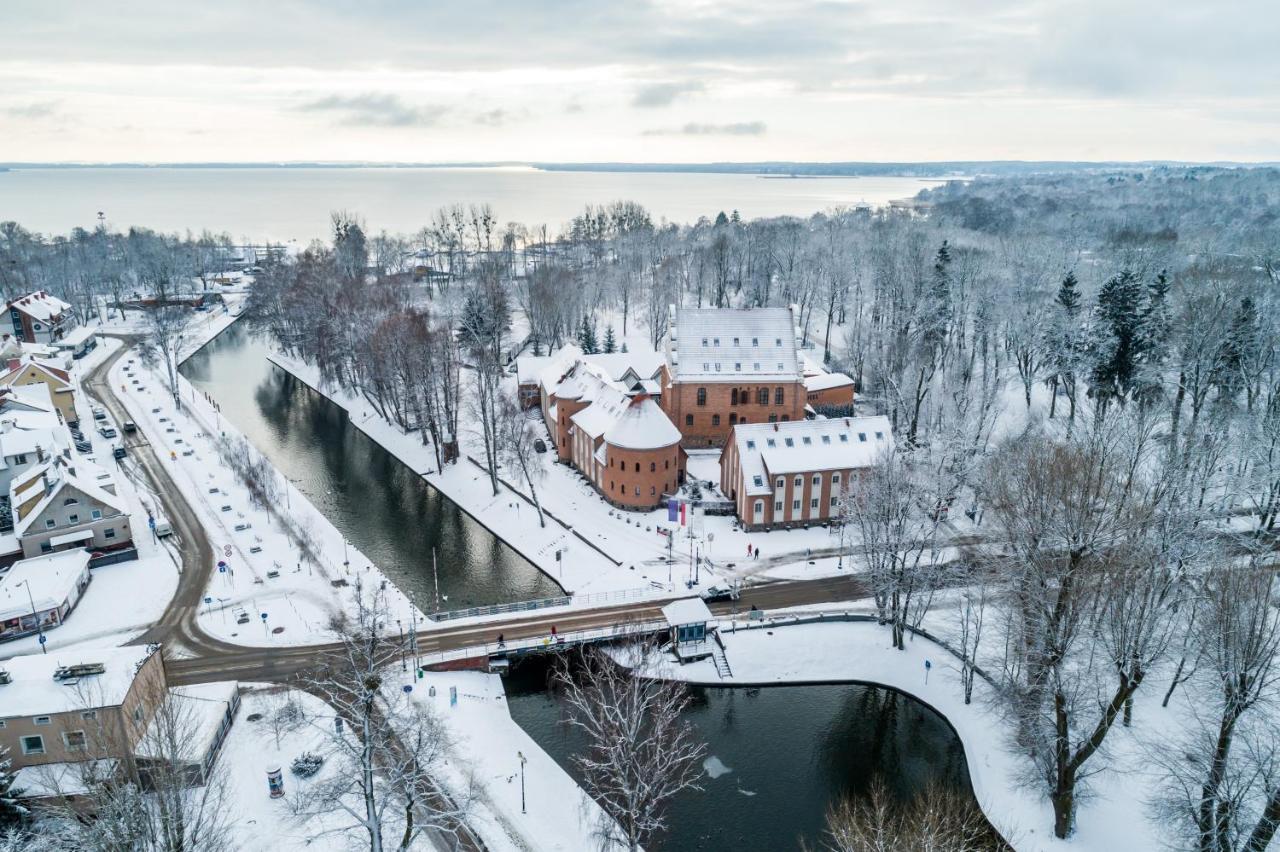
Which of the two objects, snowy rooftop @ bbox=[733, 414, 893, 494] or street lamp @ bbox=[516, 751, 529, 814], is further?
snowy rooftop @ bbox=[733, 414, 893, 494]

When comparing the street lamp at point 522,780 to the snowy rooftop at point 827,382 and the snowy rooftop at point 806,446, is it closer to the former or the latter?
the snowy rooftop at point 806,446

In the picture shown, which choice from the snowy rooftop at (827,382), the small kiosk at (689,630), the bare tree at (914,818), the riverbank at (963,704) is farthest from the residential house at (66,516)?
the snowy rooftop at (827,382)

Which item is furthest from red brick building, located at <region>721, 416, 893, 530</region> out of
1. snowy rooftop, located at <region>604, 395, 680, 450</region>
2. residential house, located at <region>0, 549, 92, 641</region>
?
residential house, located at <region>0, 549, 92, 641</region>

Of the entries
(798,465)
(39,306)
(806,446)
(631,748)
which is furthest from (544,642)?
(39,306)

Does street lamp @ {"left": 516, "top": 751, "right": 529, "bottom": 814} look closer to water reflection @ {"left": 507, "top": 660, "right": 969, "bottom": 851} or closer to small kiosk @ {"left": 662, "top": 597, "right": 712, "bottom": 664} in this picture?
water reflection @ {"left": 507, "top": 660, "right": 969, "bottom": 851}

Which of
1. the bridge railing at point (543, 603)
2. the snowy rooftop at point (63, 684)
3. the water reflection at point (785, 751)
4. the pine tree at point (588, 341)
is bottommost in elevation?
the water reflection at point (785, 751)

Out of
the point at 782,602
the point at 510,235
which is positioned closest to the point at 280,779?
the point at 782,602

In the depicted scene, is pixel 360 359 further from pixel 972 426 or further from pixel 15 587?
pixel 972 426
